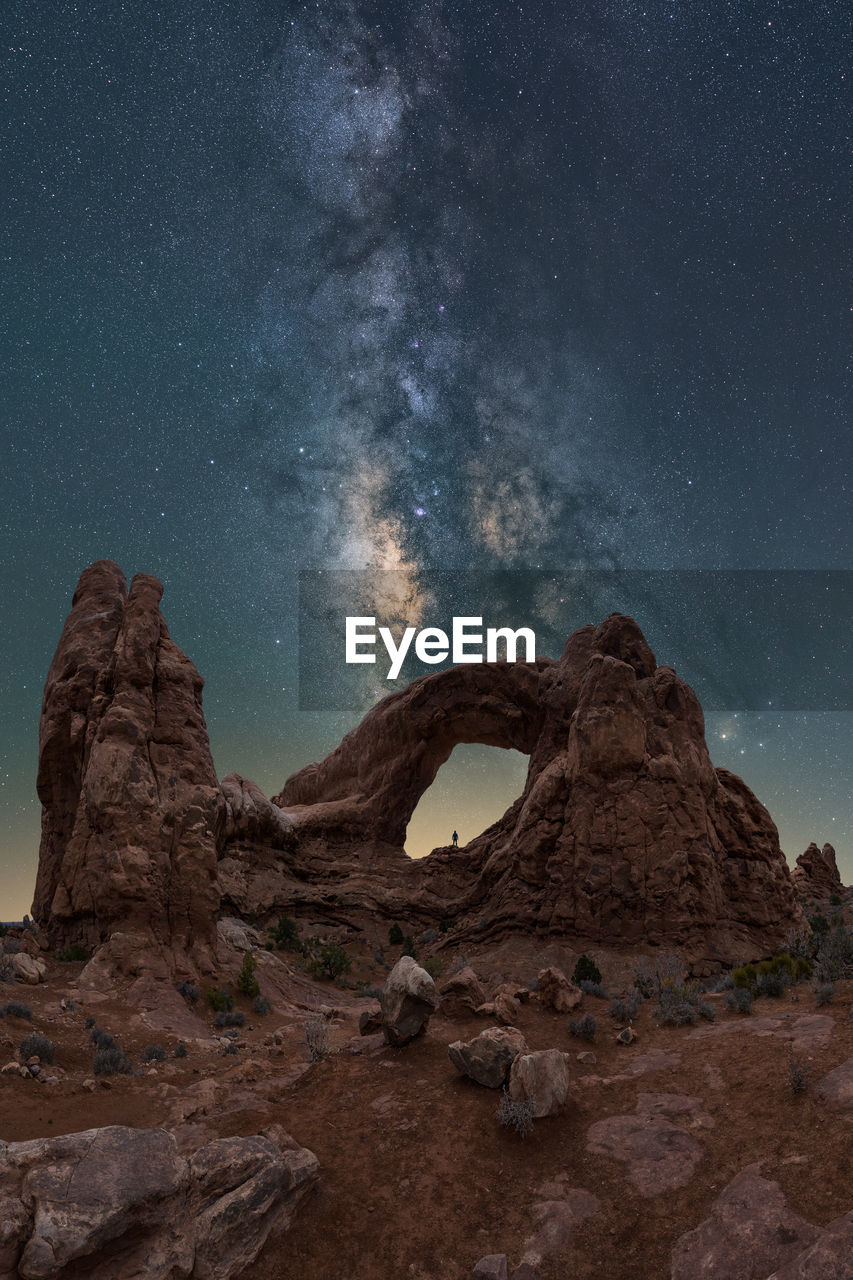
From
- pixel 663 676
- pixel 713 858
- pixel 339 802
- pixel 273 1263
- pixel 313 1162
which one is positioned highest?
pixel 663 676

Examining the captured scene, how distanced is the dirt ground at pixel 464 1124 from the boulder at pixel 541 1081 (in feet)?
0.92

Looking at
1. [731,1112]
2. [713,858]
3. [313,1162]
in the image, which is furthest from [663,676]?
[313,1162]

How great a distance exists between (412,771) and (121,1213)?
39.3 metres

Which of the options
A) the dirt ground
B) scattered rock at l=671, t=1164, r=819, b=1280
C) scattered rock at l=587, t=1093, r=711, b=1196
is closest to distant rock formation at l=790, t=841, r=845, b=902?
the dirt ground

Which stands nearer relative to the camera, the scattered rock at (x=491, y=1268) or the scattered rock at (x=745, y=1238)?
the scattered rock at (x=745, y=1238)

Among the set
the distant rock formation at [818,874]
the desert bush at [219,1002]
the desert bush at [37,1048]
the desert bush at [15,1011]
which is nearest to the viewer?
the desert bush at [37,1048]

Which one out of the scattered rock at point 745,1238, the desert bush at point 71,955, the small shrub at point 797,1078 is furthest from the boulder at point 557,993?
the desert bush at point 71,955

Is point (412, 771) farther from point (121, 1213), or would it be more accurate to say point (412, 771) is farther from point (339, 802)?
point (121, 1213)

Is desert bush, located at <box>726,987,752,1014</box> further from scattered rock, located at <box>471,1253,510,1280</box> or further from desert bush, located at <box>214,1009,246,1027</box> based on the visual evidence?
desert bush, located at <box>214,1009,246,1027</box>

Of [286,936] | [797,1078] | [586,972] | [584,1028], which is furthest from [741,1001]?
[286,936]

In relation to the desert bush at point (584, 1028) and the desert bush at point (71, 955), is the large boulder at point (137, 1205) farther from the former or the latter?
the desert bush at point (71, 955)

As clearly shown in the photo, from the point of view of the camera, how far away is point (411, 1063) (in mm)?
12523

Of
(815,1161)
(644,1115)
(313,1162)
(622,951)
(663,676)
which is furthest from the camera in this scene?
(663,676)

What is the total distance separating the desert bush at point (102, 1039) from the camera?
13047 millimetres
